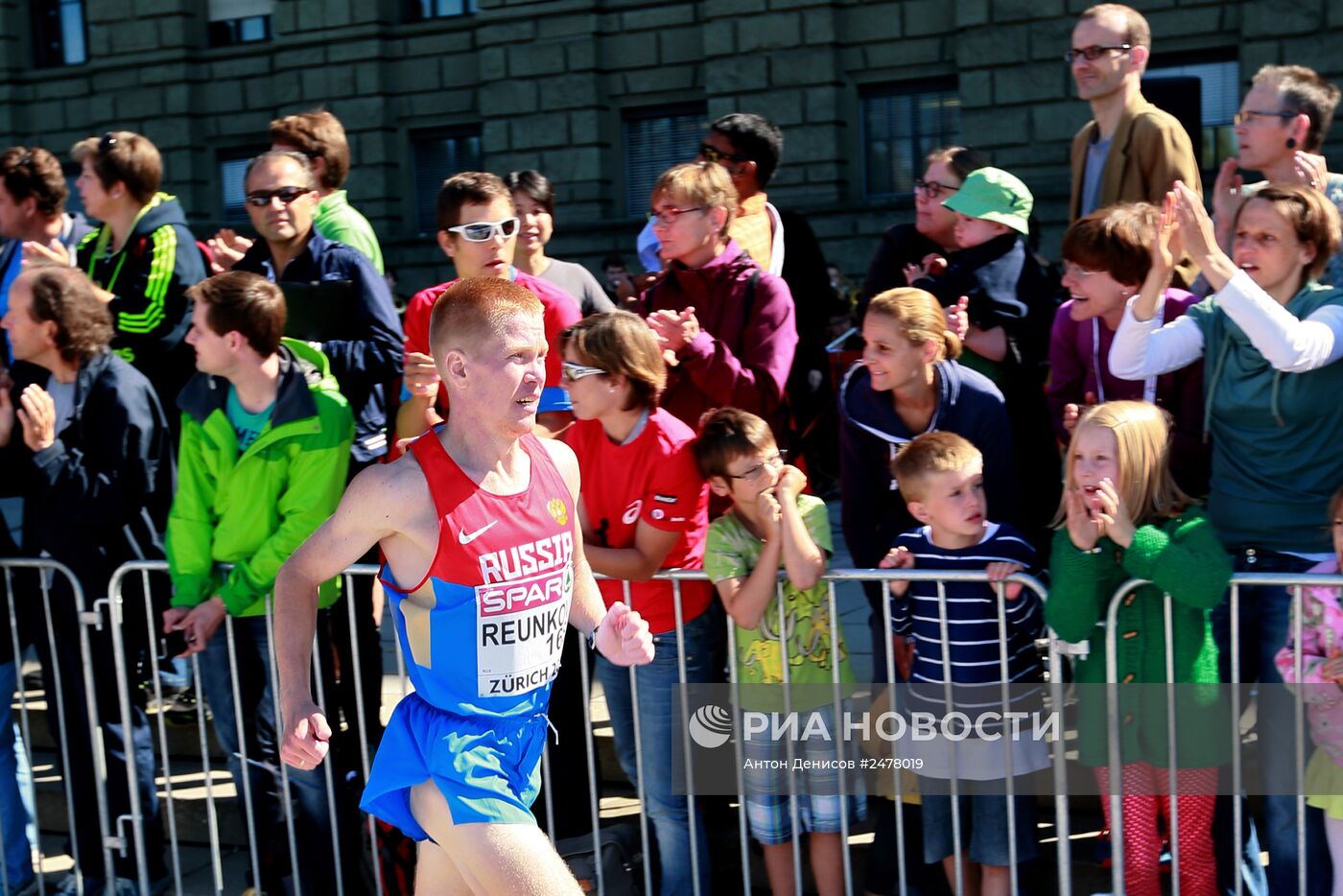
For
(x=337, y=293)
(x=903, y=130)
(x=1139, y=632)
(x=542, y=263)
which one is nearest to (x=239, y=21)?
(x=903, y=130)

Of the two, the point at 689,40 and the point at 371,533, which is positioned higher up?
the point at 689,40

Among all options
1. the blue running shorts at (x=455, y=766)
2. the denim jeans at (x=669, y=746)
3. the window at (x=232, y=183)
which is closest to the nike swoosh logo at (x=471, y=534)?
the blue running shorts at (x=455, y=766)

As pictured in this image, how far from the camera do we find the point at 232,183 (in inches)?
851

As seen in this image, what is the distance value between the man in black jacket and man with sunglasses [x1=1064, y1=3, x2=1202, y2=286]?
3.56 m

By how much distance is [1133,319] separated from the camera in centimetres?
432

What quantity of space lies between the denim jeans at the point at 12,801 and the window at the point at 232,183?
17032mm

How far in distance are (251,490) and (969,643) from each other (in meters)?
2.29

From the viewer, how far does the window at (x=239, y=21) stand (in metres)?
21.2

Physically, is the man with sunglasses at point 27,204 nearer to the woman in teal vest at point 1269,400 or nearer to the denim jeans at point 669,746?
the denim jeans at point 669,746

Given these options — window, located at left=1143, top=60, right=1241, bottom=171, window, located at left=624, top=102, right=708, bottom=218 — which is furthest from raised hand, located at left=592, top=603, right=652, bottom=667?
window, located at left=624, top=102, right=708, bottom=218

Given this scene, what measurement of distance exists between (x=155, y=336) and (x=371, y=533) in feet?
9.83

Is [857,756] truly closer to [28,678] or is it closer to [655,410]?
[655,410]

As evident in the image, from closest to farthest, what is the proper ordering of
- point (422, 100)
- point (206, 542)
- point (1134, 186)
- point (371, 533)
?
point (371, 533)
point (206, 542)
point (1134, 186)
point (422, 100)

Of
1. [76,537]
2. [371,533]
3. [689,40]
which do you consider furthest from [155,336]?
[689,40]
